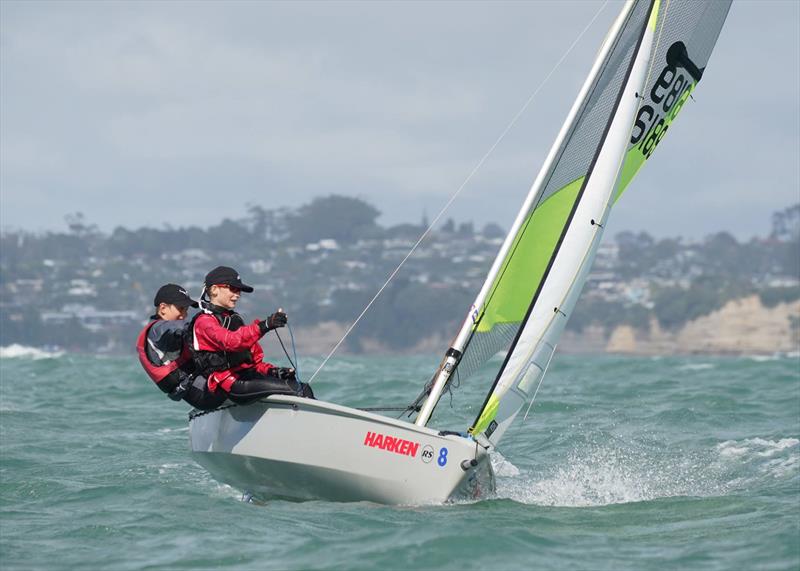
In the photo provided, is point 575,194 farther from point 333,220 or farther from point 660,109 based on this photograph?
point 333,220

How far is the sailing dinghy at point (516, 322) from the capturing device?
625cm

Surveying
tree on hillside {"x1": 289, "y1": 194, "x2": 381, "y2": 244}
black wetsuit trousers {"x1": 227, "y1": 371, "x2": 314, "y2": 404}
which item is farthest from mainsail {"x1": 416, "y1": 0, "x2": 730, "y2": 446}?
tree on hillside {"x1": 289, "y1": 194, "x2": 381, "y2": 244}

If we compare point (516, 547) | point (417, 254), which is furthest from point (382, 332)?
point (516, 547)

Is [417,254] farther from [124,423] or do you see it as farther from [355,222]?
[124,423]

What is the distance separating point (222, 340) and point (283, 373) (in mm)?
531

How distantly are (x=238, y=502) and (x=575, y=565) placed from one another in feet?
6.77

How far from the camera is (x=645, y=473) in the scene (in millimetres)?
7855

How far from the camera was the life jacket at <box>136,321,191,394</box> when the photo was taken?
6676mm

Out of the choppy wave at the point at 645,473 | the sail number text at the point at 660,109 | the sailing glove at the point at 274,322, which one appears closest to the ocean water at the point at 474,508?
the choppy wave at the point at 645,473

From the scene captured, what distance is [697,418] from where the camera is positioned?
10961mm

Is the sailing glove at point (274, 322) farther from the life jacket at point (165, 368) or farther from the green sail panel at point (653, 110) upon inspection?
the green sail panel at point (653, 110)

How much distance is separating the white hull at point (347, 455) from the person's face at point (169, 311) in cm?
60

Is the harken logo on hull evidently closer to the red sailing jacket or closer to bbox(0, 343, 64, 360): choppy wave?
the red sailing jacket

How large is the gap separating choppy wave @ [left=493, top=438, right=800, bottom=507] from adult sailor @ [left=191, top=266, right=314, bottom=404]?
1359 millimetres
